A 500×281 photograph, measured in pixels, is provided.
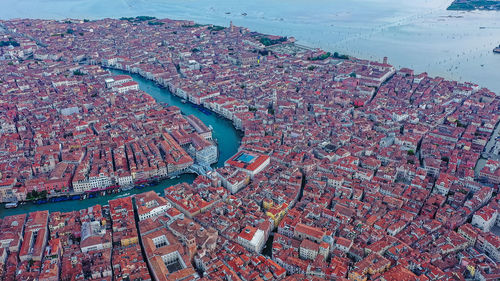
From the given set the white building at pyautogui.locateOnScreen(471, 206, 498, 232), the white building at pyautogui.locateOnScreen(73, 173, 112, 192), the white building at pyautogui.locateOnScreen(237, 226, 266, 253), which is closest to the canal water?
the white building at pyautogui.locateOnScreen(73, 173, 112, 192)

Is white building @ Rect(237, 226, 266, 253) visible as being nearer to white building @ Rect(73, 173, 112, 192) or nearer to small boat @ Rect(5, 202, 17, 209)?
white building @ Rect(73, 173, 112, 192)

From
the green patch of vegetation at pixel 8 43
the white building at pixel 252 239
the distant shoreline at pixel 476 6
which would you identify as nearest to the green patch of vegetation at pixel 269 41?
the green patch of vegetation at pixel 8 43

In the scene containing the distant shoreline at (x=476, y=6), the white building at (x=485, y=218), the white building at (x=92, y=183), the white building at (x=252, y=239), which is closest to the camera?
the white building at (x=252, y=239)

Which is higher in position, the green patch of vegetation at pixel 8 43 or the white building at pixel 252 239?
the green patch of vegetation at pixel 8 43

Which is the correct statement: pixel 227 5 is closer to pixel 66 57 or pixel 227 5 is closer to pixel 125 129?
pixel 66 57

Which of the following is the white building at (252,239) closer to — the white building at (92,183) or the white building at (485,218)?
the white building at (92,183)

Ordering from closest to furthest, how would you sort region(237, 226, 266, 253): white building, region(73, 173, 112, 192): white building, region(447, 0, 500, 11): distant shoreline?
region(237, 226, 266, 253): white building < region(73, 173, 112, 192): white building < region(447, 0, 500, 11): distant shoreline

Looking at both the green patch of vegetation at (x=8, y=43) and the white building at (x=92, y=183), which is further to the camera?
the green patch of vegetation at (x=8, y=43)

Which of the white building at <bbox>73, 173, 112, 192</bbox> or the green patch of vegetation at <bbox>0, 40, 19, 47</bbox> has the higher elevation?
the green patch of vegetation at <bbox>0, 40, 19, 47</bbox>

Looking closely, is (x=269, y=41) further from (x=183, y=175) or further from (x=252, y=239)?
(x=252, y=239)

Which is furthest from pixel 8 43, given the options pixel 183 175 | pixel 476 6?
pixel 476 6
